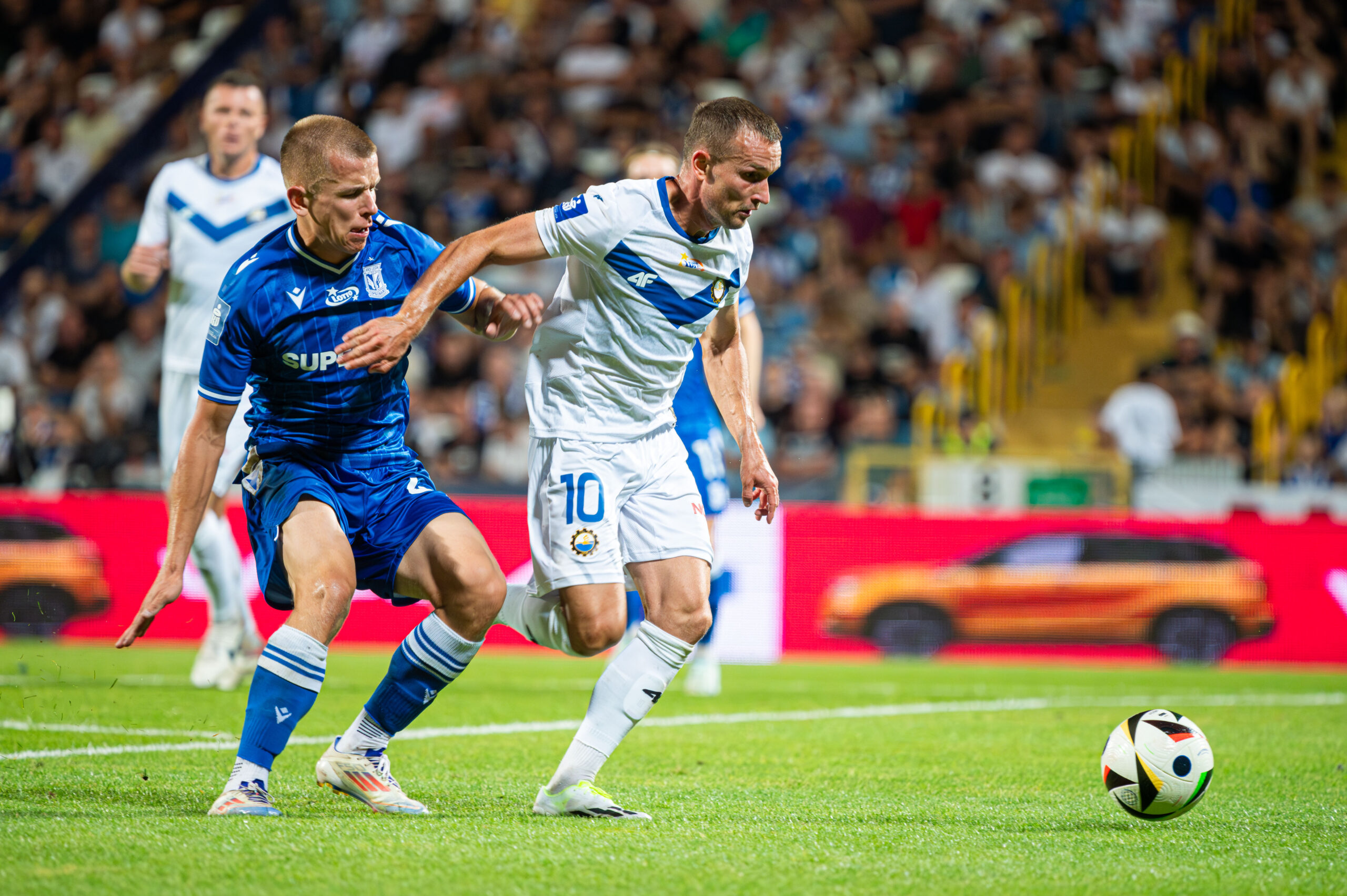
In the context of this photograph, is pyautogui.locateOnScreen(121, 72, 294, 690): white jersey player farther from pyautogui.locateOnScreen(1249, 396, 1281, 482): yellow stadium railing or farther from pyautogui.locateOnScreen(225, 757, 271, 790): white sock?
pyautogui.locateOnScreen(1249, 396, 1281, 482): yellow stadium railing

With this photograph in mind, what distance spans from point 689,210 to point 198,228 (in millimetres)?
3601

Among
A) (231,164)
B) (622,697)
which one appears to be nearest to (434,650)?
(622,697)

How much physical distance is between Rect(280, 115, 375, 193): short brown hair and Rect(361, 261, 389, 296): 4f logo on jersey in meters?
0.35

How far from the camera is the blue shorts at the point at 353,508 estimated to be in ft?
14.9

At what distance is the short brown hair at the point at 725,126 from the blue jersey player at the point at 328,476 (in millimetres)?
675

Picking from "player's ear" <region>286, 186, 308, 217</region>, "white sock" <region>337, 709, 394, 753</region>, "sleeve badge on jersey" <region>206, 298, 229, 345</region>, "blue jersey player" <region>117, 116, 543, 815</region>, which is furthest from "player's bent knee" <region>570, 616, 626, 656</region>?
"player's ear" <region>286, 186, 308, 217</region>

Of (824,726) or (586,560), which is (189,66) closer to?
(824,726)

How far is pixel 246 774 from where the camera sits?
13.7 feet

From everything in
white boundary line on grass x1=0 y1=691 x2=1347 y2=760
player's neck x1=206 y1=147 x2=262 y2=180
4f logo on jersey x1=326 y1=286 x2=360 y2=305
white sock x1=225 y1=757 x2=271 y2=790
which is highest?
player's neck x1=206 y1=147 x2=262 y2=180

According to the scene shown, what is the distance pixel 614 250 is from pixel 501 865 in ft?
6.18

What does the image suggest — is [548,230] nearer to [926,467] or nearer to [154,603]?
[154,603]

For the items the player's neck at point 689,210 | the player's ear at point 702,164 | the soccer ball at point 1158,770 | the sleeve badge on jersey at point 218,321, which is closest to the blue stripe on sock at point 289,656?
the sleeve badge on jersey at point 218,321

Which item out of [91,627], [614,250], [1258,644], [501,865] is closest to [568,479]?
[614,250]

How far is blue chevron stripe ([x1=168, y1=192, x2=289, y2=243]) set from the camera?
7328mm
